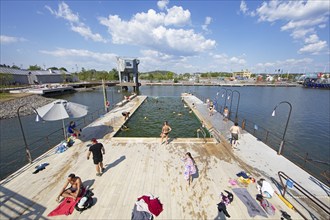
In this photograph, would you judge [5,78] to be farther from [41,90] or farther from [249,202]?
[249,202]

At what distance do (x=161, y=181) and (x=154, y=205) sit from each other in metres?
1.42

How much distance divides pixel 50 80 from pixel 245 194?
8943 centimetres

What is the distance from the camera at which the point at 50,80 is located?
70.1 m

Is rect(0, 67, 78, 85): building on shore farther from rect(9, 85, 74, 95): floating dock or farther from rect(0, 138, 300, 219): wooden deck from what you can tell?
rect(0, 138, 300, 219): wooden deck

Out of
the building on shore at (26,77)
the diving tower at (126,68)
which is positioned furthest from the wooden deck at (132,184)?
the building on shore at (26,77)

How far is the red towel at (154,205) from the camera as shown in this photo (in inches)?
190

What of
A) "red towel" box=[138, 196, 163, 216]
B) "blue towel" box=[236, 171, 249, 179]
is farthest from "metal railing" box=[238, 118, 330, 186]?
"red towel" box=[138, 196, 163, 216]

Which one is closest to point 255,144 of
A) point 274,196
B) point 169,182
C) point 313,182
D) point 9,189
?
point 313,182

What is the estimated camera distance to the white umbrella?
27.8 ft

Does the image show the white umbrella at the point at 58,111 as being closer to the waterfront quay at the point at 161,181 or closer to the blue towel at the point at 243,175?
the waterfront quay at the point at 161,181

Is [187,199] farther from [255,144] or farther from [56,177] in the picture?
[255,144]

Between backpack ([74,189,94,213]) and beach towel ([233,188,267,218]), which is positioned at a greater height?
backpack ([74,189,94,213])

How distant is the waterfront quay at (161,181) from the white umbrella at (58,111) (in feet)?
7.19

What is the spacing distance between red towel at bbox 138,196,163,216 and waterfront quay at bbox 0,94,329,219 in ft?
0.51
